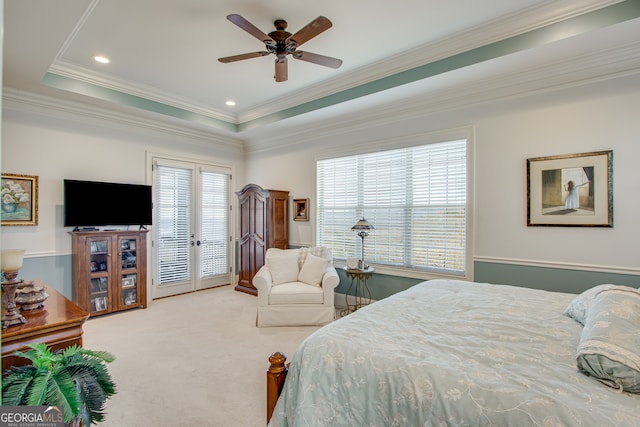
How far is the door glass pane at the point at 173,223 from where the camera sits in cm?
508

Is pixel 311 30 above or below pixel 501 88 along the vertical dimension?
above

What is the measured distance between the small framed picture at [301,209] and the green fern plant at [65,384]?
3918mm

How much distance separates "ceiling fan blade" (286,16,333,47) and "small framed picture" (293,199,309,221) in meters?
2.78

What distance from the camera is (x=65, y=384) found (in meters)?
1.20

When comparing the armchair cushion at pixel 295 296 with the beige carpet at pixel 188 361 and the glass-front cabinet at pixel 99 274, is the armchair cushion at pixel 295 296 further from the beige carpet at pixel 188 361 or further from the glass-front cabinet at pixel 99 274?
the glass-front cabinet at pixel 99 274

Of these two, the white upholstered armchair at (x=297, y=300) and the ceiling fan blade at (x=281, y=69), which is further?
the white upholstered armchair at (x=297, y=300)

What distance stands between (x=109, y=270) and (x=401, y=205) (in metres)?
3.83

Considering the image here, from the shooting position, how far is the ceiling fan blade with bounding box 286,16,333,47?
239cm

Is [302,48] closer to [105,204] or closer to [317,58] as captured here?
[317,58]

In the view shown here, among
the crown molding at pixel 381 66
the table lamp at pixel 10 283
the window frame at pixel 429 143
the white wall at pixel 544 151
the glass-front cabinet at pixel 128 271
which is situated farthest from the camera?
the glass-front cabinet at pixel 128 271

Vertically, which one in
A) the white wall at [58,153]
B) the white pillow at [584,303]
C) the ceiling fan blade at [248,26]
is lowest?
the white pillow at [584,303]

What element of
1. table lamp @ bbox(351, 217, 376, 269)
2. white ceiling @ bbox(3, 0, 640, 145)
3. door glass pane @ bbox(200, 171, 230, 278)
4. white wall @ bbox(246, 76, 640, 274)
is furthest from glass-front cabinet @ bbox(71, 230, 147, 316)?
white wall @ bbox(246, 76, 640, 274)

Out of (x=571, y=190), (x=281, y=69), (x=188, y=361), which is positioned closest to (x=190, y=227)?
(x=188, y=361)

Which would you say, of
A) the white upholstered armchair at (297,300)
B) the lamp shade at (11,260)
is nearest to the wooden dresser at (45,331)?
the lamp shade at (11,260)
